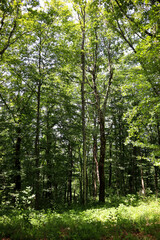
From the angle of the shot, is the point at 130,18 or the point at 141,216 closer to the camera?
the point at 141,216

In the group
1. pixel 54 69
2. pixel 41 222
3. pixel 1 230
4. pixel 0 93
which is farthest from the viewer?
pixel 0 93

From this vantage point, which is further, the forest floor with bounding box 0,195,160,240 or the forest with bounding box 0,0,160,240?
the forest with bounding box 0,0,160,240

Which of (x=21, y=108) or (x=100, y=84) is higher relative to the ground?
(x=100, y=84)

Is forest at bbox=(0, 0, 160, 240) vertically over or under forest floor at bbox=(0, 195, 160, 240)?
over

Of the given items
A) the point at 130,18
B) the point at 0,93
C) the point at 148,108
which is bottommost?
the point at 148,108

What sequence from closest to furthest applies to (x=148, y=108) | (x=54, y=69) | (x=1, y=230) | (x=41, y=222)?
(x=1, y=230), (x=41, y=222), (x=148, y=108), (x=54, y=69)

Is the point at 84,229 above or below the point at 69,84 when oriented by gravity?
below

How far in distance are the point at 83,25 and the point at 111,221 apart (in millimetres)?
11946

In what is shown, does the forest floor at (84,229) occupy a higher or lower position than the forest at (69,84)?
lower

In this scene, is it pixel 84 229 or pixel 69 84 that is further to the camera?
pixel 69 84

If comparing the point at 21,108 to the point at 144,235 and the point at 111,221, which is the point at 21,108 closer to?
the point at 111,221

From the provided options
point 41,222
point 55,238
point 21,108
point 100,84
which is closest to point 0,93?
point 21,108

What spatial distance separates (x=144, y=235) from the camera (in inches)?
171

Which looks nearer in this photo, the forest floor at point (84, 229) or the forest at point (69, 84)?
the forest floor at point (84, 229)
